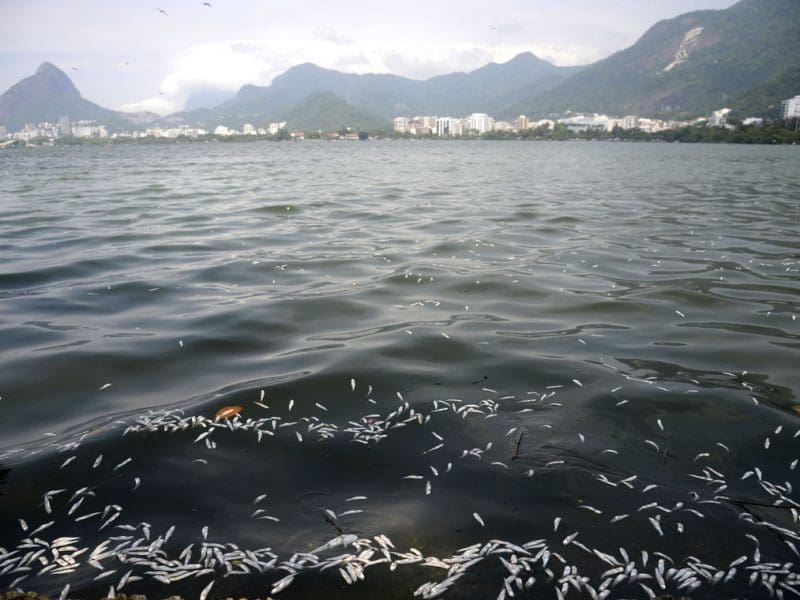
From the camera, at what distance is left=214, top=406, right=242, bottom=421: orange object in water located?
6.23 m

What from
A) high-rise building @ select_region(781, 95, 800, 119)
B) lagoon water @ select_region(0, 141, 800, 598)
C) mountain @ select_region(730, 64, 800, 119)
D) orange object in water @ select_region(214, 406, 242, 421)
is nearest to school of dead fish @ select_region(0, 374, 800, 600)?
lagoon water @ select_region(0, 141, 800, 598)

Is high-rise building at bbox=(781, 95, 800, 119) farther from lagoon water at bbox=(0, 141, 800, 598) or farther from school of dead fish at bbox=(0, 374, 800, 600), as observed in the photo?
school of dead fish at bbox=(0, 374, 800, 600)

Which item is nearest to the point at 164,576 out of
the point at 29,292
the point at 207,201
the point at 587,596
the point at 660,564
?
the point at 587,596

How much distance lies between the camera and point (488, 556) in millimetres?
4156

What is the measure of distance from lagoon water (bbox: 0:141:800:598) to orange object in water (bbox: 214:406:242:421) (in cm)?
13

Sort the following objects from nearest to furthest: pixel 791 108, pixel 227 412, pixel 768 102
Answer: pixel 227 412, pixel 791 108, pixel 768 102

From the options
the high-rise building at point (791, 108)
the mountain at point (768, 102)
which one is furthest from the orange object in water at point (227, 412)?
the mountain at point (768, 102)

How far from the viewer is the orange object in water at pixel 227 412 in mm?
6230

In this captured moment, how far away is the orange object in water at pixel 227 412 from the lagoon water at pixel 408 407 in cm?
13

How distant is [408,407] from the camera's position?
255 inches

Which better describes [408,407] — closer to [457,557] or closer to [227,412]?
[227,412]

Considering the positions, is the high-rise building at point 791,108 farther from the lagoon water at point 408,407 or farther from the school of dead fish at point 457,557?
the school of dead fish at point 457,557

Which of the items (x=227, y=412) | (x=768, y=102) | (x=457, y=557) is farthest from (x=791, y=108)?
(x=457, y=557)

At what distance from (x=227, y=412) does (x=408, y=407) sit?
2.20 m
